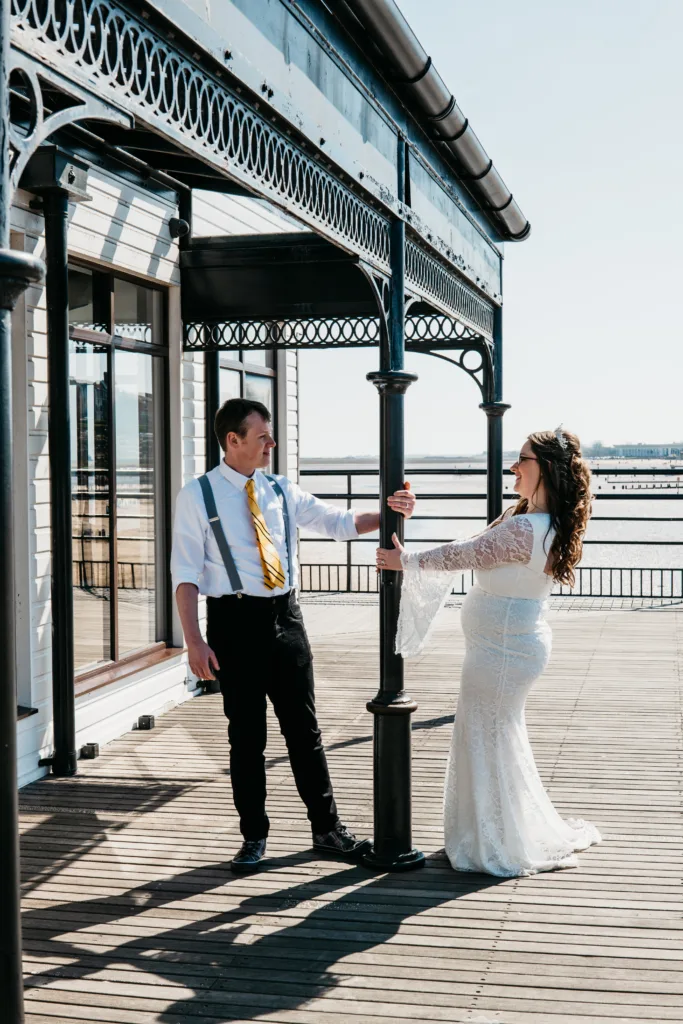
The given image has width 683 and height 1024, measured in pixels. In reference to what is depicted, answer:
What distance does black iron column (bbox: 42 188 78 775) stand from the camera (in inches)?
234

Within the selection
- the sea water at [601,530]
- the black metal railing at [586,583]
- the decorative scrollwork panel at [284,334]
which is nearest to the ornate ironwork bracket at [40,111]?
the decorative scrollwork panel at [284,334]

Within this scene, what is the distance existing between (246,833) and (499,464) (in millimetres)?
4407

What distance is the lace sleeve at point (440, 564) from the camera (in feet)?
15.4

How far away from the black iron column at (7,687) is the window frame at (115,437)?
14.2 ft

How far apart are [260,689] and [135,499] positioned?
10.6 feet

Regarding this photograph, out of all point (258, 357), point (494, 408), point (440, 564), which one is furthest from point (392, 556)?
point (258, 357)

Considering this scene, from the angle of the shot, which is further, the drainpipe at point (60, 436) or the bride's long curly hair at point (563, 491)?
the drainpipe at point (60, 436)

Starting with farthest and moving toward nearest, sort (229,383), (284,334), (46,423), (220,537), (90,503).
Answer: (229,383)
(284,334)
(90,503)
(46,423)
(220,537)

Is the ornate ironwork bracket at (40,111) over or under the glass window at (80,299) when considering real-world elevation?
under

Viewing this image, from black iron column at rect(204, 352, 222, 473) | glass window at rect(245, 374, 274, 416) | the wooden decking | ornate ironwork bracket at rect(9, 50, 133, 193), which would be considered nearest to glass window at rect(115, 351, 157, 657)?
black iron column at rect(204, 352, 222, 473)

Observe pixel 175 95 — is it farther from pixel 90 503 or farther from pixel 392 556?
pixel 90 503

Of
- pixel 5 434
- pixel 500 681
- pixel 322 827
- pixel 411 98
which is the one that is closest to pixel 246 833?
pixel 322 827

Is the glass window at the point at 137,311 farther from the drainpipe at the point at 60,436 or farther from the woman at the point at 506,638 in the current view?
the woman at the point at 506,638

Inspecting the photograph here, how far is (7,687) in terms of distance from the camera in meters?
2.48
